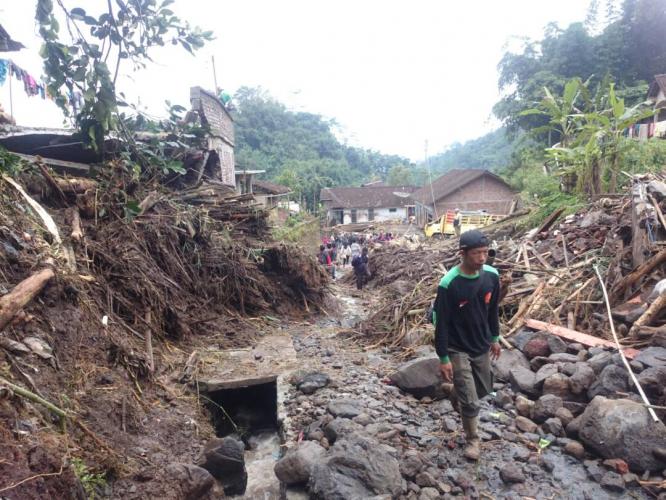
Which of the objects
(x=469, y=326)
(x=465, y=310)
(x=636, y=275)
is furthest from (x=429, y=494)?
(x=636, y=275)

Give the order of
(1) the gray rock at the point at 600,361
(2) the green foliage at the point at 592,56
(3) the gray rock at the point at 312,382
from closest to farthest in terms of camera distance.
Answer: (1) the gray rock at the point at 600,361, (3) the gray rock at the point at 312,382, (2) the green foliage at the point at 592,56

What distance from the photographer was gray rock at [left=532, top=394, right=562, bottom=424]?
376 cm

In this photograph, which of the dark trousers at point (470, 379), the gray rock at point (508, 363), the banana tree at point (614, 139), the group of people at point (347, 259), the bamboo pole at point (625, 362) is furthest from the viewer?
the group of people at point (347, 259)

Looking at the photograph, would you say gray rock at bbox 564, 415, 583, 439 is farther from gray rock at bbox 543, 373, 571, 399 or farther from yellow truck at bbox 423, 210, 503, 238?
yellow truck at bbox 423, 210, 503, 238

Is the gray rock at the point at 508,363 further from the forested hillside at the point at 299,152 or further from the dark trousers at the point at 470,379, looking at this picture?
the forested hillside at the point at 299,152

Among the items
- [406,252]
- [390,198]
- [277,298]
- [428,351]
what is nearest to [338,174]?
[390,198]

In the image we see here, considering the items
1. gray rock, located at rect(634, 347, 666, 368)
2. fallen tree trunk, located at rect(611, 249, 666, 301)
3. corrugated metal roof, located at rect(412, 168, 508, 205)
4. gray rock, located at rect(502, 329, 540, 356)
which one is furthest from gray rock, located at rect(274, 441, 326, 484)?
corrugated metal roof, located at rect(412, 168, 508, 205)

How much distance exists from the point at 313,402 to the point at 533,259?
16.2 feet

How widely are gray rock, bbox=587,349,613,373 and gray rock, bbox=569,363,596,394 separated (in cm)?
9

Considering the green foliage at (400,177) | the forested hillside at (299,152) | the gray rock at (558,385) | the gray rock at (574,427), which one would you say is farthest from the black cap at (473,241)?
the green foliage at (400,177)

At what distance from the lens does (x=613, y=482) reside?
115 inches

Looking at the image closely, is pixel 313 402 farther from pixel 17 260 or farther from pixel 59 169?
pixel 59 169

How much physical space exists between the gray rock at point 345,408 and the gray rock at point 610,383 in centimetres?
220

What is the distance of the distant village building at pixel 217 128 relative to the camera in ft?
34.8
